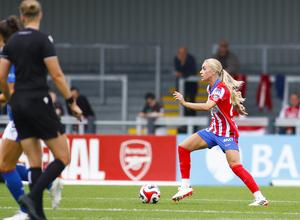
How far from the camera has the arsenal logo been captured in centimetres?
1239

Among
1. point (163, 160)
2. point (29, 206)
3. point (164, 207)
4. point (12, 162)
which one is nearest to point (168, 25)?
point (163, 160)

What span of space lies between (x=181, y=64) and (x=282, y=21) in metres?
4.96

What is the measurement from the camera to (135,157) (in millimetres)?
12422

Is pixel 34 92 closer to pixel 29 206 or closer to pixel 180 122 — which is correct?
pixel 29 206

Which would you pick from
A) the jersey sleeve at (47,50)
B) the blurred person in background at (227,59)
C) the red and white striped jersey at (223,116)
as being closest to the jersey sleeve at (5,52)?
the jersey sleeve at (47,50)

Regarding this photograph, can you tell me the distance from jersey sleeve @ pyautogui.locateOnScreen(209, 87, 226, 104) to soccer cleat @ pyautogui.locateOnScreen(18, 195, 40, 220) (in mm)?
2774

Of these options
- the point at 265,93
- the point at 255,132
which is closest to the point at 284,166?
the point at 255,132

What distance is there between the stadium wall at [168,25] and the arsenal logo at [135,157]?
7.33 meters

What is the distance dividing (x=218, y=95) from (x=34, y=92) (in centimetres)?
263

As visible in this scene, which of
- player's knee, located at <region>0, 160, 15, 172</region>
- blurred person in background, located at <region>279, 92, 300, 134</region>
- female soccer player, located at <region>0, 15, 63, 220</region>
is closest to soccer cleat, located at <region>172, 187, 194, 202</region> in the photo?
female soccer player, located at <region>0, 15, 63, 220</region>

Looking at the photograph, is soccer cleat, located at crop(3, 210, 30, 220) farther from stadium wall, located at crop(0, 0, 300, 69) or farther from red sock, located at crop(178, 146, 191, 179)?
stadium wall, located at crop(0, 0, 300, 69)

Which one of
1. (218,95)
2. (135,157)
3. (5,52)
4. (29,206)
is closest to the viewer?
(29,206)

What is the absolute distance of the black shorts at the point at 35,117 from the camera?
5500mm

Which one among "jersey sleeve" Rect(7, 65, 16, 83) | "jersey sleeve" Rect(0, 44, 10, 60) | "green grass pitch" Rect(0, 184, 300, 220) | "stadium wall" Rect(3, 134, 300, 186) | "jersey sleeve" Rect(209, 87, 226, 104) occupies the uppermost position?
"jersey sleeve" Rect(0, 44, 10, 60)
